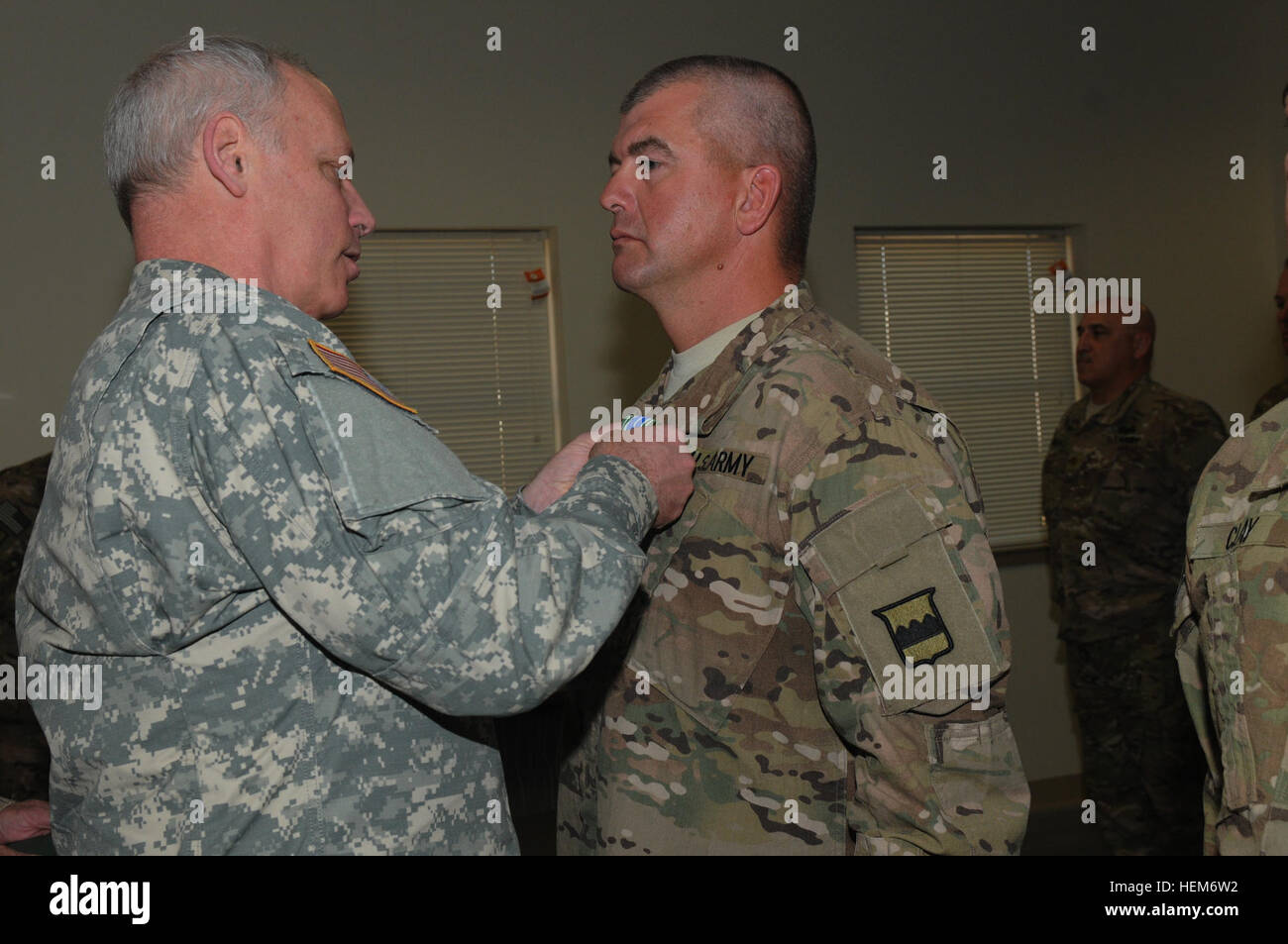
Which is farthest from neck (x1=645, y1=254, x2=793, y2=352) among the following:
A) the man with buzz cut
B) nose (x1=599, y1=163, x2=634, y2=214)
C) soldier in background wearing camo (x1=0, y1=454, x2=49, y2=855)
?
soldier in background wearing camo (x1=0, y1=454, x2=49, y2=855)

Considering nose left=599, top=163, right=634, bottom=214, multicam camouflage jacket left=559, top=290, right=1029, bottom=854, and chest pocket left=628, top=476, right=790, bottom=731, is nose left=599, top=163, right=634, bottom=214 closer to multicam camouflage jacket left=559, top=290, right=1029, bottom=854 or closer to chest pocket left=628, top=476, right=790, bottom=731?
multicam camouflage jacket left=559, top=290, right=1029, bottom=854

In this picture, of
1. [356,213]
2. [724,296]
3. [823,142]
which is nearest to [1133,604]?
[823,142]

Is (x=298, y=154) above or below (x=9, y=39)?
below

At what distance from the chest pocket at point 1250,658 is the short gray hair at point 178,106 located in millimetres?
1312

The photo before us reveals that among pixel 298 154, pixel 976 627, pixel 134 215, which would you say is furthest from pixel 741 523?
pixel 134 215

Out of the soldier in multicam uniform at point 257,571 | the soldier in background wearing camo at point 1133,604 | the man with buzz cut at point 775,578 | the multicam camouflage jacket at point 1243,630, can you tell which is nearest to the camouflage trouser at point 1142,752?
the soldier in background wearing camo at point 1133,604

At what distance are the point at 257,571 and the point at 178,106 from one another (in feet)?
1.91

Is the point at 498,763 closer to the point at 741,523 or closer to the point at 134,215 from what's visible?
the point at 741,523

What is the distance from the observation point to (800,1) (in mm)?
5035

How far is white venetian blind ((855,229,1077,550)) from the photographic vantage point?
5375 mm

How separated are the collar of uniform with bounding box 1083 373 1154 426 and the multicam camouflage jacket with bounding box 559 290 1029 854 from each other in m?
3.25

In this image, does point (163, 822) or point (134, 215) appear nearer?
point (163, 822)

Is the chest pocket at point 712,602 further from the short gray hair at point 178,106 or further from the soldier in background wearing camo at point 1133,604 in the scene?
the soldier in background wearing camo at point 1133,604
